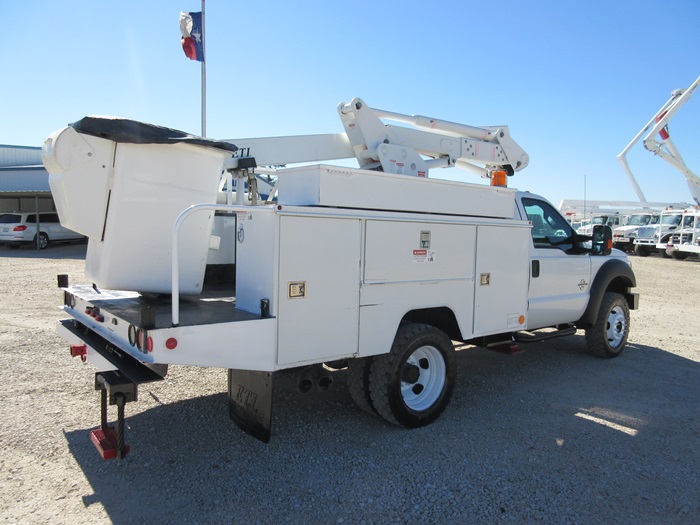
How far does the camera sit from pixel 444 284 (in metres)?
4.42

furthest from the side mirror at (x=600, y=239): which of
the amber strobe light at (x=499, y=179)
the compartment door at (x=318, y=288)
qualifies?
the compartment door at (x=318, y=288)

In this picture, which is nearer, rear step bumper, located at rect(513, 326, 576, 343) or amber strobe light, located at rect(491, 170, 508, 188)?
amber strobe light, located at rect(491, 170, 508, 188)

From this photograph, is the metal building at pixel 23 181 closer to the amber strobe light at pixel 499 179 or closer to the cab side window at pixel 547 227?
the cab side window at pixel 547 227

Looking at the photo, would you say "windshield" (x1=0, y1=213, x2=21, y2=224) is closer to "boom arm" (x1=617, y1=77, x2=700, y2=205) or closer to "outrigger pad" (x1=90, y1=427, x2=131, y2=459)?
"outrigger pad" (x1=90, y1=427, x2=131, y2=459)

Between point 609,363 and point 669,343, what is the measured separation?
6.40 feet

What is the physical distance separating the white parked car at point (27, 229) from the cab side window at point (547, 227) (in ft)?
77.0

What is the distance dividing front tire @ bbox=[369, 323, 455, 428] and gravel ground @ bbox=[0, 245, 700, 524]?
0.59 feet

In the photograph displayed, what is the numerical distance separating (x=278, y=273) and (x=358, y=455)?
1.58 m

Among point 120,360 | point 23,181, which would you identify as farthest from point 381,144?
point 23,181

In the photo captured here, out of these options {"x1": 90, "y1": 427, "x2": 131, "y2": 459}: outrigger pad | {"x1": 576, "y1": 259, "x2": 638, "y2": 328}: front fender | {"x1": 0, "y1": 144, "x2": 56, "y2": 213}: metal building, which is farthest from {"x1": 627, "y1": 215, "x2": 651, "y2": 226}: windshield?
{"x1": 90, "y1": 427, "x2": 131, "y2": 459}: outrigger pad

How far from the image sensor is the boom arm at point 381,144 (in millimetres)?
5438

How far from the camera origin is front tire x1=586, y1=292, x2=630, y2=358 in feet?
22.3

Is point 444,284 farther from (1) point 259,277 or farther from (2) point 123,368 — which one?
(2) point 123,368

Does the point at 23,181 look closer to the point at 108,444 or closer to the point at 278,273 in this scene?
the point at 108,444
